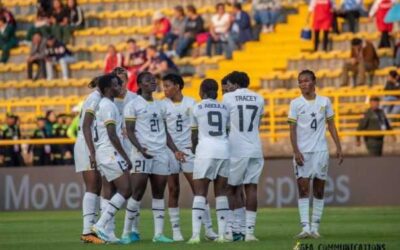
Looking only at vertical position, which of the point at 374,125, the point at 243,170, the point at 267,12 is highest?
the point at 267,12

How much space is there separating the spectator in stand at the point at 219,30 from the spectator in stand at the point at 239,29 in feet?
0.58

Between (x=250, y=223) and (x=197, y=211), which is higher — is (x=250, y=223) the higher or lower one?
the lower one

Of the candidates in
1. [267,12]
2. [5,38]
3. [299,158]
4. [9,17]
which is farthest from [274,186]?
[9,17]

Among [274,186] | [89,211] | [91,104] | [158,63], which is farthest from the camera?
[158,63]

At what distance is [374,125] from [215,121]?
1198 cm

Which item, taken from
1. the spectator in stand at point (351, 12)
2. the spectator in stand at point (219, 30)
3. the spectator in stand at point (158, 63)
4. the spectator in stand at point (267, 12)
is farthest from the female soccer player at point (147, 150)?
the spectator in stand at point (219, 30)

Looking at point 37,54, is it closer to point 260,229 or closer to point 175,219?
point 260,229

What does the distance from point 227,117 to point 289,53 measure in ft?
53.7

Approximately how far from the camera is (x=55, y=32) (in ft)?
134

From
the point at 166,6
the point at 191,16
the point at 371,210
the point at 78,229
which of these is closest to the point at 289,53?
the point at 191,16

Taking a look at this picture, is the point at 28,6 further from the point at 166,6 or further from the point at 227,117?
the point at 227,117

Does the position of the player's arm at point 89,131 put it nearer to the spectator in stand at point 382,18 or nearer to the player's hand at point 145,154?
the player's hand at point 145,154

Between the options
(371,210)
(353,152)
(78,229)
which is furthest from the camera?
(353,152)

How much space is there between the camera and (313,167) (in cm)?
2114
